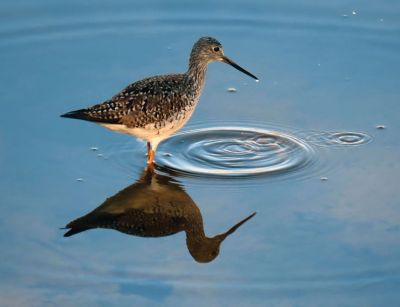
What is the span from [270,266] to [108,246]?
135cm

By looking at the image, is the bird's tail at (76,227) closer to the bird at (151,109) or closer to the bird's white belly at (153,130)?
the bird at (151,109)

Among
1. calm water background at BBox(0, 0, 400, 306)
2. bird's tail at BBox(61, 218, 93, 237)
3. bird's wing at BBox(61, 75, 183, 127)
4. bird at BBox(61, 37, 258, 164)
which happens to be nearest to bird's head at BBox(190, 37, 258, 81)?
bird at BBox(61, 37, 258, 164)

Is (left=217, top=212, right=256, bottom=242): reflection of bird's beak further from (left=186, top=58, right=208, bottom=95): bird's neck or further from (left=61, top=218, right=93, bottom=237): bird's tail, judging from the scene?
(left=186, top=58, right=208, bottom=95): bird's neck

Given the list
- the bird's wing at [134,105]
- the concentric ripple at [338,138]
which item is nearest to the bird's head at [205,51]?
the bird's wing at [134,105]

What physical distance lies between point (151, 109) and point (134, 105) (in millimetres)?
170

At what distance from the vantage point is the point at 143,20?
1220cm

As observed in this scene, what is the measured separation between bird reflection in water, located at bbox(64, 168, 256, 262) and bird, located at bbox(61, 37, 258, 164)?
1.45 feet

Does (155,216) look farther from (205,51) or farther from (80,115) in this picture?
(205,51)

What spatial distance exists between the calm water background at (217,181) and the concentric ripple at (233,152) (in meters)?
0.18

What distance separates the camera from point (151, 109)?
9.53 m

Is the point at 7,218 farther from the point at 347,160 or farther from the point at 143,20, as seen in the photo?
the point at 143,20

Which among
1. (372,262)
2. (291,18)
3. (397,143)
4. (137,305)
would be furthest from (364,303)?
(291,18)

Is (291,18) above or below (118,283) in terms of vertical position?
above

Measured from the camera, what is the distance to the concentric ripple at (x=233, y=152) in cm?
944
